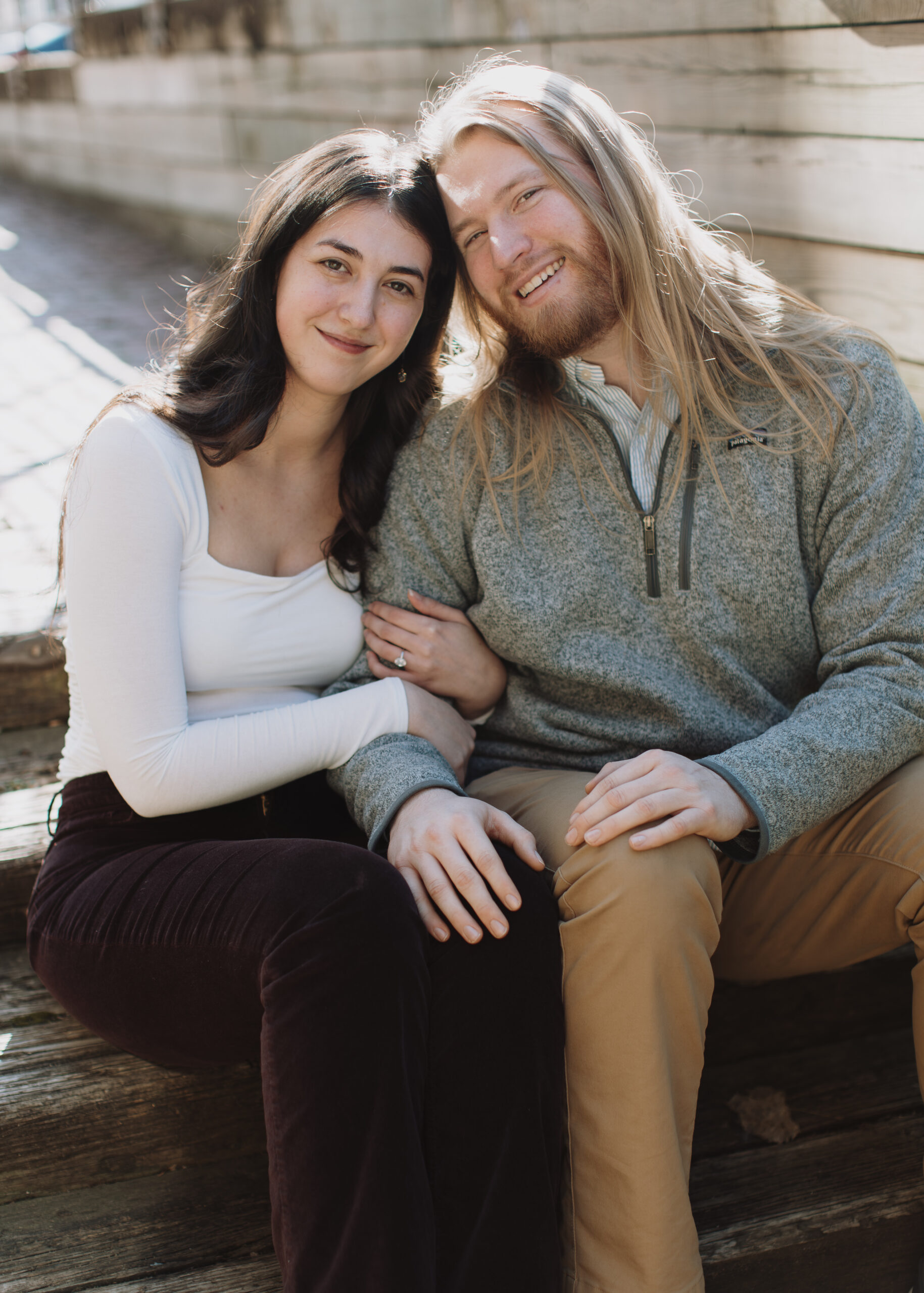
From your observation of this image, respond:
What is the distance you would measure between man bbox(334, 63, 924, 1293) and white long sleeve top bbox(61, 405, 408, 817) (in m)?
0.10

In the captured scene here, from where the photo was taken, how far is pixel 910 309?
206cm

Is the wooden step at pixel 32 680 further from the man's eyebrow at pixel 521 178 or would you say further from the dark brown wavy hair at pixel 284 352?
the man's eyebrow at pixel 521 178

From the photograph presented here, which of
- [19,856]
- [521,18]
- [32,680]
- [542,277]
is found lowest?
[19,856]

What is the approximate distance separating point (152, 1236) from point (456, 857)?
2.24 ft

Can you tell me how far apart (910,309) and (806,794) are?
43.7 inches

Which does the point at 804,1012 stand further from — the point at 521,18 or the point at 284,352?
the point at 521,18

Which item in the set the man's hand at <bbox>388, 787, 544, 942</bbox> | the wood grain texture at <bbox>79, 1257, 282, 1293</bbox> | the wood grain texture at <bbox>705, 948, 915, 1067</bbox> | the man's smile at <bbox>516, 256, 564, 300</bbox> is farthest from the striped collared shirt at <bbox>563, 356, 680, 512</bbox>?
the wood grain texture at <bbox>79, 1257, 282, 1293</bbox>

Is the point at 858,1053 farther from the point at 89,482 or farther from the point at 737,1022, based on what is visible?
the point at 89,482

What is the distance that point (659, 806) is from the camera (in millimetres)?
1352

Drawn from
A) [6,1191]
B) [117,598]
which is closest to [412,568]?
[117,598]

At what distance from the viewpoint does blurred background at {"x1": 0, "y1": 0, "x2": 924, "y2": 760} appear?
2.07 m

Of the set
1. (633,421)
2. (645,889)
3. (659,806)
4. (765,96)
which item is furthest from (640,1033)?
(765,96)

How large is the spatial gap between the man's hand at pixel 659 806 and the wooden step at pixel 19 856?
96 centimetres

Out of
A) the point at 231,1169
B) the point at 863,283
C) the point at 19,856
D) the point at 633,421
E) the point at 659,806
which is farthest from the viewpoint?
the point at 863,283
